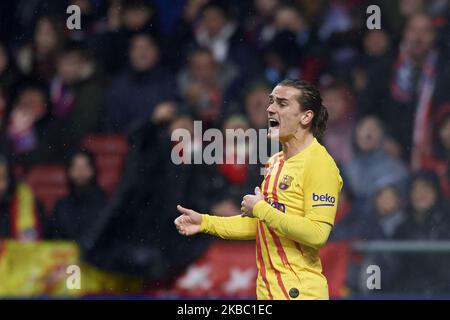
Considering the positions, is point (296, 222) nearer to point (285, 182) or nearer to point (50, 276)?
point (285, 182)

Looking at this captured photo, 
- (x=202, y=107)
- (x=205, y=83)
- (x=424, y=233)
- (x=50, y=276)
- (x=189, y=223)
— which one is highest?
(x=205, y=83)

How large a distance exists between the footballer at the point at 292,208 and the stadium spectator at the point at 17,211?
12.1 feet

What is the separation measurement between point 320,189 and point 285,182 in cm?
19

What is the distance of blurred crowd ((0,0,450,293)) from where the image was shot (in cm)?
833

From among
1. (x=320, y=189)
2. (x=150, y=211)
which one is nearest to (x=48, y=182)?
(x=150, y=211)

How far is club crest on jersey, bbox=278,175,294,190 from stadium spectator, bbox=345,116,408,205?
146 inches

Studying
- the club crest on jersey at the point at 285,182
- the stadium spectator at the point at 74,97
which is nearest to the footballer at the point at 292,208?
the club crest on jersey at the point at 285,182

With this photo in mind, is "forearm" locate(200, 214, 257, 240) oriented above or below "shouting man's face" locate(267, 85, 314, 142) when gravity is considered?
below

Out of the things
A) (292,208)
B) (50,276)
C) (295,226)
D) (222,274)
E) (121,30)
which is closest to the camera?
(295,226)

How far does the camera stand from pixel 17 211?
847 centimetres

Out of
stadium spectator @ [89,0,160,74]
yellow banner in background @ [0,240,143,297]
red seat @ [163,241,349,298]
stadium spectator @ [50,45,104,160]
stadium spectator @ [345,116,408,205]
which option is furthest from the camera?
stadium spectator @ [89,0,160,74]

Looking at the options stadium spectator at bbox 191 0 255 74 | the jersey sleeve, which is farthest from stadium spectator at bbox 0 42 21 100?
the jersey sleeve

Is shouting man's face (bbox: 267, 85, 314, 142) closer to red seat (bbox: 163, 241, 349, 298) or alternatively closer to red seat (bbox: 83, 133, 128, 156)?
red seat (bbox: 163, 241, 349, 298)
